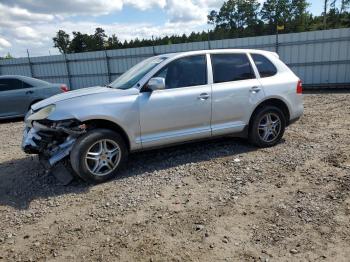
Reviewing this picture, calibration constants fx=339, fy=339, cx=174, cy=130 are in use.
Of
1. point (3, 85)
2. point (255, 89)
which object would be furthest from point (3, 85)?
point (255, 89)

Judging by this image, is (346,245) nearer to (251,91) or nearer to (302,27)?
(251,91)

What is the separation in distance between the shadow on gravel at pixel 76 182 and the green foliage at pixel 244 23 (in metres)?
42.6

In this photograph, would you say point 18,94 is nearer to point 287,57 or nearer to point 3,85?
point 3,85

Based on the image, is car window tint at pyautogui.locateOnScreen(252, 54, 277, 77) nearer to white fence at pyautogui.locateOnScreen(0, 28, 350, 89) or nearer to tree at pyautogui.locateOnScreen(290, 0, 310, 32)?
white fence at pyautogui.locateOnScreen(0, 28, 350, 89)

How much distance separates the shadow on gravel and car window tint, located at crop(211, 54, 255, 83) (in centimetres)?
124

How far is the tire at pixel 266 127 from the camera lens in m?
5.85

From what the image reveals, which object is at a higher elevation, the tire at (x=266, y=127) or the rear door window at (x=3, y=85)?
the rear door window at (x=3, y=85)

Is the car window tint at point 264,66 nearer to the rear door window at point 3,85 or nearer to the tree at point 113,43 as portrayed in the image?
the rear door window at point 3,85

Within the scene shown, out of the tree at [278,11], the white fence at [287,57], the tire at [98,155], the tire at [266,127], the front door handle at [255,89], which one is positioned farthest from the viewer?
the tree at [278,11]

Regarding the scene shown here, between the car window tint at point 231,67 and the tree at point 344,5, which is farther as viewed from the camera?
the tree at point 344,5

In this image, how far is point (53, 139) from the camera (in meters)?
4.73

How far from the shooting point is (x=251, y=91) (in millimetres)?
5664

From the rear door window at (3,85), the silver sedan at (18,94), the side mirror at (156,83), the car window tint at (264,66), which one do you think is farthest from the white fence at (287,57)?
the side mirror at (156,83)

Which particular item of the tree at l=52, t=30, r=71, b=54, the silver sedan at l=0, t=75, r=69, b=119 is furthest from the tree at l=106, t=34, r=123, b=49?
the silver sedan at l=0, t=75, r=69, b=119
